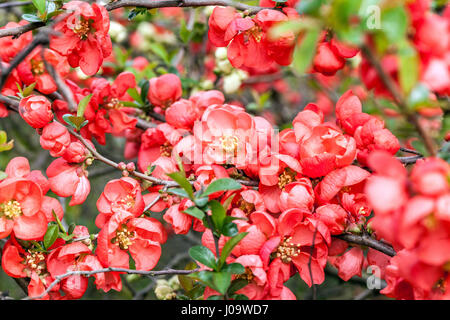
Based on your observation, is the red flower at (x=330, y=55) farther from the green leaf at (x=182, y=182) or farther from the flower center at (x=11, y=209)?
the flower center at (x=11, y=209)

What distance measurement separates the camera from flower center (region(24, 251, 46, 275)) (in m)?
0.93

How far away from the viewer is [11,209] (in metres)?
0.92

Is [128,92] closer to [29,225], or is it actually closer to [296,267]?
[29,225]

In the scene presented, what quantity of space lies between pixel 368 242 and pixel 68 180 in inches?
25.0

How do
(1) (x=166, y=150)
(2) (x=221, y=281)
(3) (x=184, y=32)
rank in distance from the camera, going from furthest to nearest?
1. (3) (x=184, y=32)
2. (1) (x=166, y=150)
3. (2) (x=221, y=281)

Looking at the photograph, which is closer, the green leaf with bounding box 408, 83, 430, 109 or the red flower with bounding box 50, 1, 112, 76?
the green leaf with bounding box 408, 83, 430, 109

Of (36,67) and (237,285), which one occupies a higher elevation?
(36,67)

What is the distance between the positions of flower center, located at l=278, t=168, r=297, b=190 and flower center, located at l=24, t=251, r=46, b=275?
52 cm

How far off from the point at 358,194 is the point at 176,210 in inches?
14.6

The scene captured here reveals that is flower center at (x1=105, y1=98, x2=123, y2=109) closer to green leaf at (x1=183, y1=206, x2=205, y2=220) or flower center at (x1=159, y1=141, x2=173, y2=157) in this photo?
flower center at (x1=159, y1=141, x2=173, y2=157)

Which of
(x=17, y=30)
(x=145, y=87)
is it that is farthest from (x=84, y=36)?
(x=145, y=87)

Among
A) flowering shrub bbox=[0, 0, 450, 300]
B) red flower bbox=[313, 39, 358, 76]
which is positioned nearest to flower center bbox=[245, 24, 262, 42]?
flowering shrub bbox=[0, 0, 450, 300]

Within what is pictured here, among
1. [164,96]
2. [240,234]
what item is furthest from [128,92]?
[240,234]

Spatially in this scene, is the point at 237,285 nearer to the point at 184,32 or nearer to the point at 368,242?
the point at 368,242
